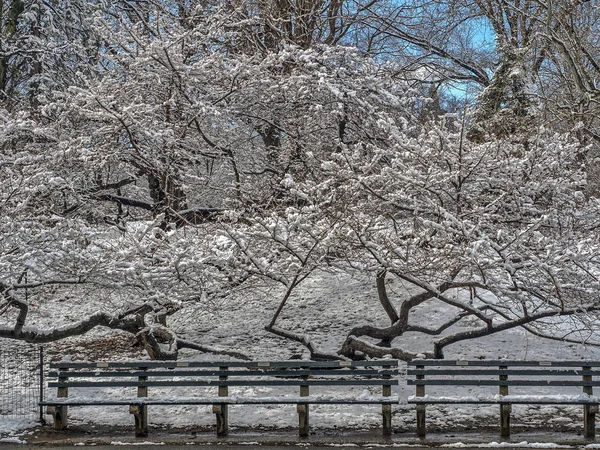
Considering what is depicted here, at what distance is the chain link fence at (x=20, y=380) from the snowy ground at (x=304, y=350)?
294mm

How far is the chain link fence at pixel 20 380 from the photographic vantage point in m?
8.56

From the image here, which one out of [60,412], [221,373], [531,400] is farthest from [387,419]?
[60,412]

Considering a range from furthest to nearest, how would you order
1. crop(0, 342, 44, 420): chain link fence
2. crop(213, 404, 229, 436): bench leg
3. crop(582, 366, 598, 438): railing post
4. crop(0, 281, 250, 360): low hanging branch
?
crop(0, 281, 250, 360): low hanging branch → crop(0, 342, 44, 420): chain link fence → crop(213, 404, 229, 436): bench leg → crop(582, 366, 598, 438): railing post

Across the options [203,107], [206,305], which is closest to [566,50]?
[203,107]

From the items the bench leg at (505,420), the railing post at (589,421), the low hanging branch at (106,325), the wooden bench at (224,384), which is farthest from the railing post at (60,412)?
the railing post at (589,421)

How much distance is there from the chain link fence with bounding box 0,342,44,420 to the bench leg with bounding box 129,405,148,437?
57.2 inches

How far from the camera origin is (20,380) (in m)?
9.99

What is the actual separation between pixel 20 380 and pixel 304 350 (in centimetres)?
441

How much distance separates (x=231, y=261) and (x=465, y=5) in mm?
11749

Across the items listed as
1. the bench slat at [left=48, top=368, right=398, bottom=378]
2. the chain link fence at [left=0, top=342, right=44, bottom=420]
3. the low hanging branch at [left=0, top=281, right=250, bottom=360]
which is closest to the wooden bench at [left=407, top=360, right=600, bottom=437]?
the bench slat at [left=48, top=368, right=398, bottom=378]

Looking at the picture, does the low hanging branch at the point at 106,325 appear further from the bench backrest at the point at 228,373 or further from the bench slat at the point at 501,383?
the bench slat at the point at 501,383

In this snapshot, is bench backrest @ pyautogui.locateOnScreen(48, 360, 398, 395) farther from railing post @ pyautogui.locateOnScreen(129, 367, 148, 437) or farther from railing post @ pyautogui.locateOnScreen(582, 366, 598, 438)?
railing post @ pyautogui.locateOnScreen(582, 366, 598, 438)

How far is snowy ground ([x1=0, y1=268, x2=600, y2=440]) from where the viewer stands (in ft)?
26.3

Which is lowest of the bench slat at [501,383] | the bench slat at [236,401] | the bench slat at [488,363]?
the bench slat at [236,401]
